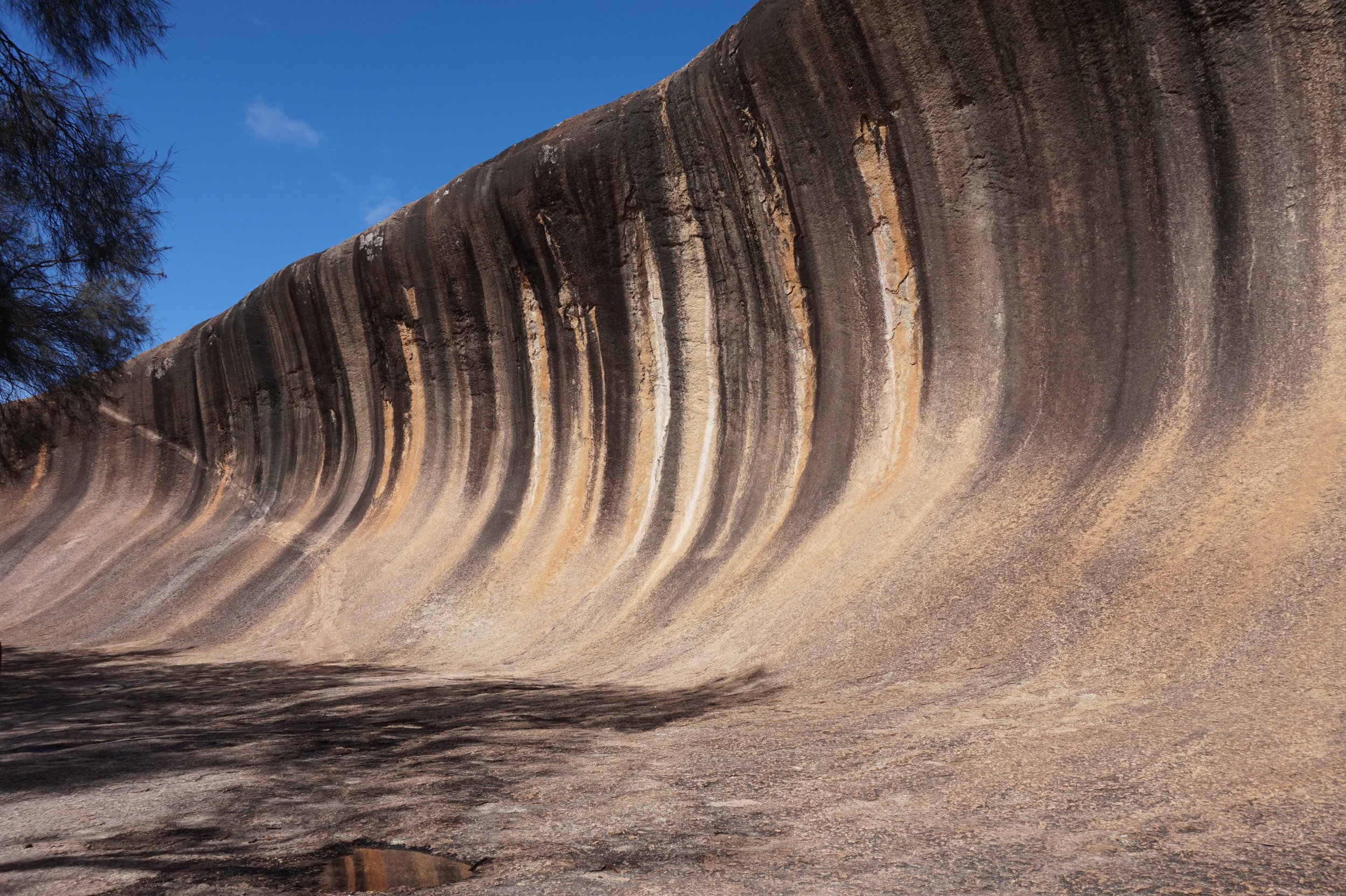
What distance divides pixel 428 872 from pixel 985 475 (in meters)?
5.18

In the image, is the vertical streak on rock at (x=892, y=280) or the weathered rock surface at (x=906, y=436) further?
the vertical streak on rock at (x=892, y=280)

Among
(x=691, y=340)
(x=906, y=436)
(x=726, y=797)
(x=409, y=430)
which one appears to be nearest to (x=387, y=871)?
(x=726, y=797)

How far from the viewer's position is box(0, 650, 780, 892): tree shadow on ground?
124 inches

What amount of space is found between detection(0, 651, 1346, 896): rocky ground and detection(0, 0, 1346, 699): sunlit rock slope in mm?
843

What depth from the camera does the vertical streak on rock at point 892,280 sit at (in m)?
8.10

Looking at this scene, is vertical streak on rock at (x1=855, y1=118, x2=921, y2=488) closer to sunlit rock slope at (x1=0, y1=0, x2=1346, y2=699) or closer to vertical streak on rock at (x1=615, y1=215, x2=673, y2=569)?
sunlit rock slope at (x1=0, y1=0, x2=1346, y2=699)

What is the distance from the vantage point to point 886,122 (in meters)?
8.12

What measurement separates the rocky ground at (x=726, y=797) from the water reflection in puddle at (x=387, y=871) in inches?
2.4

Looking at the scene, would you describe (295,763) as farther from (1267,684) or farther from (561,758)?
(1267,684)

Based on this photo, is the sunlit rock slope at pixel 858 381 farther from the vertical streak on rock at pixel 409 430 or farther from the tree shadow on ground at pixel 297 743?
the tree shadow on ground at pixel 297 743

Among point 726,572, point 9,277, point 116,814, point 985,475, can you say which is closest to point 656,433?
point 726,572

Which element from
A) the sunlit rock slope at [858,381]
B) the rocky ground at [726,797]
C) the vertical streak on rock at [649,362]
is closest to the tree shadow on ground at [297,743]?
the rocky ground at [726,797]

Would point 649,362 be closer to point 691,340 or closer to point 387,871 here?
point 691,340

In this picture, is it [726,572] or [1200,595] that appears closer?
[1200,595]
